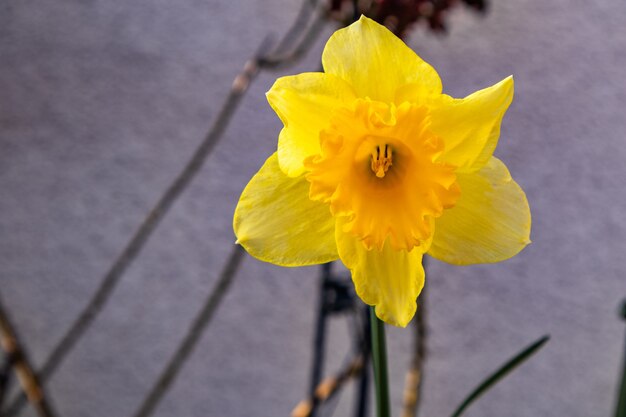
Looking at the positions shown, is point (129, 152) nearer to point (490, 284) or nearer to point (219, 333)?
point (219, 333)

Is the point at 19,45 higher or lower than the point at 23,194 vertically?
higher

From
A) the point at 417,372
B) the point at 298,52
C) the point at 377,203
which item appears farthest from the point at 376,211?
the point at 298,52

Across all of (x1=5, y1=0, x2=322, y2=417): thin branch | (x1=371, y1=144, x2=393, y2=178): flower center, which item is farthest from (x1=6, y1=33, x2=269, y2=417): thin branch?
(x1=371, y1=144, x2=393, y2=178): flower center

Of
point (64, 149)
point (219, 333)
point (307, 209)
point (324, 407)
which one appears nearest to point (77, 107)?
point (64, 149)

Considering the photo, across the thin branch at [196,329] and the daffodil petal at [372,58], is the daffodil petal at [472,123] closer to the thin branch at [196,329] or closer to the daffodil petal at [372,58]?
the daffodil petal at [372,58]

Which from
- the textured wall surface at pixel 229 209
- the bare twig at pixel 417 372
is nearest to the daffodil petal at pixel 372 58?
the bare twig at pixel 417 372

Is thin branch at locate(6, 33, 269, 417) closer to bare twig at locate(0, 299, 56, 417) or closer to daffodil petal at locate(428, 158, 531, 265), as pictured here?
bare twig at locate(0, 299, 56, 417)
